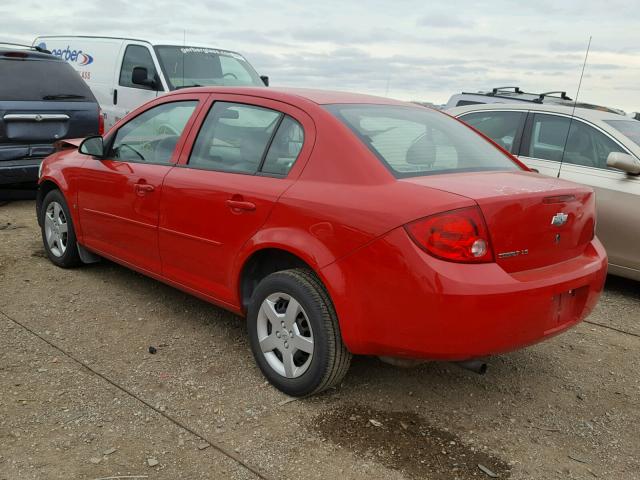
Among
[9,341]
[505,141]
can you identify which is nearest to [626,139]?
[505,141]

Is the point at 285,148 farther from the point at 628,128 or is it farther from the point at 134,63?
the point at 134,63

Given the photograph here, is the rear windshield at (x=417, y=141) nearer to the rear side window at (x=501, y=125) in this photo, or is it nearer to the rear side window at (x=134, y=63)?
the rear side window at (x=501, y=125)

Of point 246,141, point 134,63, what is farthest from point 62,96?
point 246,141

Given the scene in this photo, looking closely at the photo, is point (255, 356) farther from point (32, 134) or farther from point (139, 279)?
point (32, 134)

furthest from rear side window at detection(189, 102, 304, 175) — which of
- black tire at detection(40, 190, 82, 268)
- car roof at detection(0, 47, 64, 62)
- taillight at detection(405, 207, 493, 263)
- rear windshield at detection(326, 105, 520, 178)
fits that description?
car roof at detection(0, 47, 64, 62)

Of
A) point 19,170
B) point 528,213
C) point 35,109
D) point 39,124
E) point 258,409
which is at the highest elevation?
point 528,213

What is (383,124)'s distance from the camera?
11.6ft

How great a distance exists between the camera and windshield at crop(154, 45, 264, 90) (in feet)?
29.7

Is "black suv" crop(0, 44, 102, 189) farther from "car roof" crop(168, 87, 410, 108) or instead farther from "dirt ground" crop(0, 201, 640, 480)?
"car roof" crop(168, 87, 410, 108)

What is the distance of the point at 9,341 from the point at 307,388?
6.37 feet

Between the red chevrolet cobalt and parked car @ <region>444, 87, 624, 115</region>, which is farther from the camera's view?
parked car @ <region>444, 87, 624, 115</region>

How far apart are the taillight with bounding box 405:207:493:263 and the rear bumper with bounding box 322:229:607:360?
4 centimetres

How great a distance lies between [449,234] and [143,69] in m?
7.18

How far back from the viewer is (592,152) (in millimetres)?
5762
